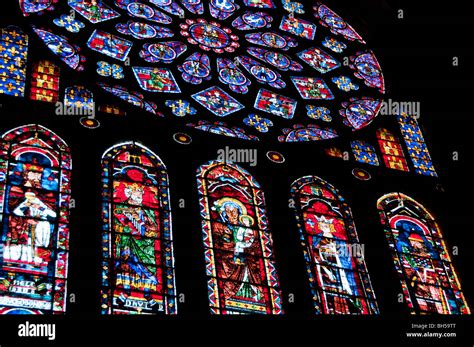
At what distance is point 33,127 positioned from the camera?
14.4 m

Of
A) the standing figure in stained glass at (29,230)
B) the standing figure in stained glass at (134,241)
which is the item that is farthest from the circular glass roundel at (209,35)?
the standing figure in stained glass at (29,230)

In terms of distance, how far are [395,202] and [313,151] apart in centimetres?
143

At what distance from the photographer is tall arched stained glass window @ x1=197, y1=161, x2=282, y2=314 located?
13172 millimetres

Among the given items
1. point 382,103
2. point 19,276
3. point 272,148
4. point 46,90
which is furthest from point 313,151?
point 19,276

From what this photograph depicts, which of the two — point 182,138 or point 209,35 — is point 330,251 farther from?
point 209,35

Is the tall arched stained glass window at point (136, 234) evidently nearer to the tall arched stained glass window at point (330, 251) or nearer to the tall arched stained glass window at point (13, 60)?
the tall arched stained glass window at point (13, 60)

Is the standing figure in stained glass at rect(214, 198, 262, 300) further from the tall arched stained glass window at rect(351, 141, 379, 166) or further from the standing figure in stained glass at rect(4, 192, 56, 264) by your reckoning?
the tall arched stained glass window at rect(351, 141, 379, 166)

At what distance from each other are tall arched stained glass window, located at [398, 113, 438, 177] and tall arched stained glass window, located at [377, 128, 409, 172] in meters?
0.18

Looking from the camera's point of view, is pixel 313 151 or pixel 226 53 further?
pixel 226 53

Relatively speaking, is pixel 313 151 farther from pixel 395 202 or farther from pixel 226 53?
pixel 226 53

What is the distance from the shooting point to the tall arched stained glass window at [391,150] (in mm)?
16828

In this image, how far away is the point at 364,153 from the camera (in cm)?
1669

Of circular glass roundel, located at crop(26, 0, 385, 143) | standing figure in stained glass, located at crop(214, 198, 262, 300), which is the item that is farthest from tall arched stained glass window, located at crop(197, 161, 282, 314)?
circular glass roundel, located at crop(26, 0, 385, 143)

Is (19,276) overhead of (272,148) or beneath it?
beneath
